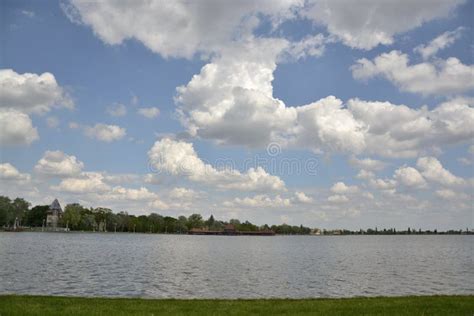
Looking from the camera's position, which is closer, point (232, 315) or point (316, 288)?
point (232, 315)

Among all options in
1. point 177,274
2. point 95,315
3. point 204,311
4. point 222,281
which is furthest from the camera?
point 177,274

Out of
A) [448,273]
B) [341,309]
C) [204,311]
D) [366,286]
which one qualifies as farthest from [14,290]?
[448,273]

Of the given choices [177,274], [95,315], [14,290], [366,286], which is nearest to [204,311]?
[95,315]

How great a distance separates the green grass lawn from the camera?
20562mm

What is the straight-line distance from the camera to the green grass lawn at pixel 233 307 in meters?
20.6

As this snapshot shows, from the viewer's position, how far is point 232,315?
2023 cm

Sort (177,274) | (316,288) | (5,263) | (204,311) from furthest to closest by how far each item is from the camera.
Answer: (5,263) < (177,274) < (316,288) < (204,311)

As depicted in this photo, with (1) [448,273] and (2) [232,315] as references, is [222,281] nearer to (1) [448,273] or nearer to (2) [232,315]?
(2) [232,315]

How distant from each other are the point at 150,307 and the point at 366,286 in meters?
25.5

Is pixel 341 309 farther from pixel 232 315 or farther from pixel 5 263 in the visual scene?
pixel 5 263

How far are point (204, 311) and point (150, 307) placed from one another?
3.02m

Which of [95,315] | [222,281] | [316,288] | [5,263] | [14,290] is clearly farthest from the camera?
[5,263]

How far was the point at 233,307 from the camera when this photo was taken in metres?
22.7

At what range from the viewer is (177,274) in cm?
4862
